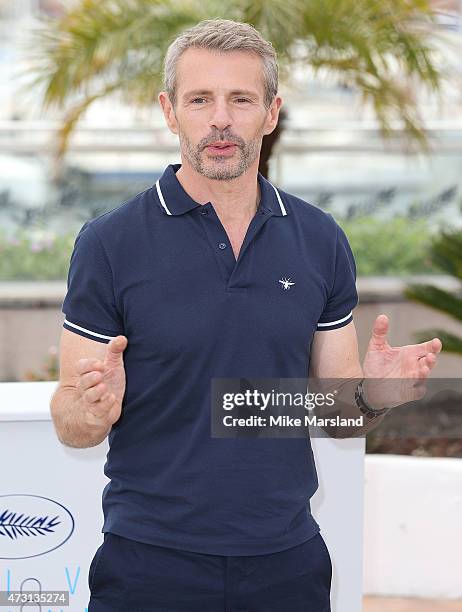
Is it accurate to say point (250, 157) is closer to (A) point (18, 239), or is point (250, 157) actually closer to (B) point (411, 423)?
(B) point (411, 423)

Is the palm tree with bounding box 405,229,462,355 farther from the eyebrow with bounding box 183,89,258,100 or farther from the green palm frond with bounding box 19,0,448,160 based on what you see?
the eyebrow with bounding box 183,89,258,100

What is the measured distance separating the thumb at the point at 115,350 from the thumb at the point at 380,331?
548mm

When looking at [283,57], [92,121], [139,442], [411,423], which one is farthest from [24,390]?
[92,121]

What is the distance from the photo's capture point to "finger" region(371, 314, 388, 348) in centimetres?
209

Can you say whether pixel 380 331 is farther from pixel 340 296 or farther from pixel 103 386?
pixel 103 386

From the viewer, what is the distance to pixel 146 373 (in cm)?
201

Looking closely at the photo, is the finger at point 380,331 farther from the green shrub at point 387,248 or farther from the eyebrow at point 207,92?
the green shrub at point 387,248

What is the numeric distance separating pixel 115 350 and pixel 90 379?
0.07 metres

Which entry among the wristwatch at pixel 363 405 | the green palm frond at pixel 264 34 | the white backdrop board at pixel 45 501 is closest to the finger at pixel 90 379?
the wristwatch at pixel 363 405

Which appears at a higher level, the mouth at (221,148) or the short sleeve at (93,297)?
the mouth at (221,148)

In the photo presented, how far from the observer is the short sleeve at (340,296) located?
219cm

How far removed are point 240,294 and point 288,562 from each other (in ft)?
1.84

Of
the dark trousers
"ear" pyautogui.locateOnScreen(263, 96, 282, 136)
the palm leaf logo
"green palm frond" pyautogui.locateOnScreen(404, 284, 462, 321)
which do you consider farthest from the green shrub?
the dark trousers

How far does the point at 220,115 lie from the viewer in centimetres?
205
